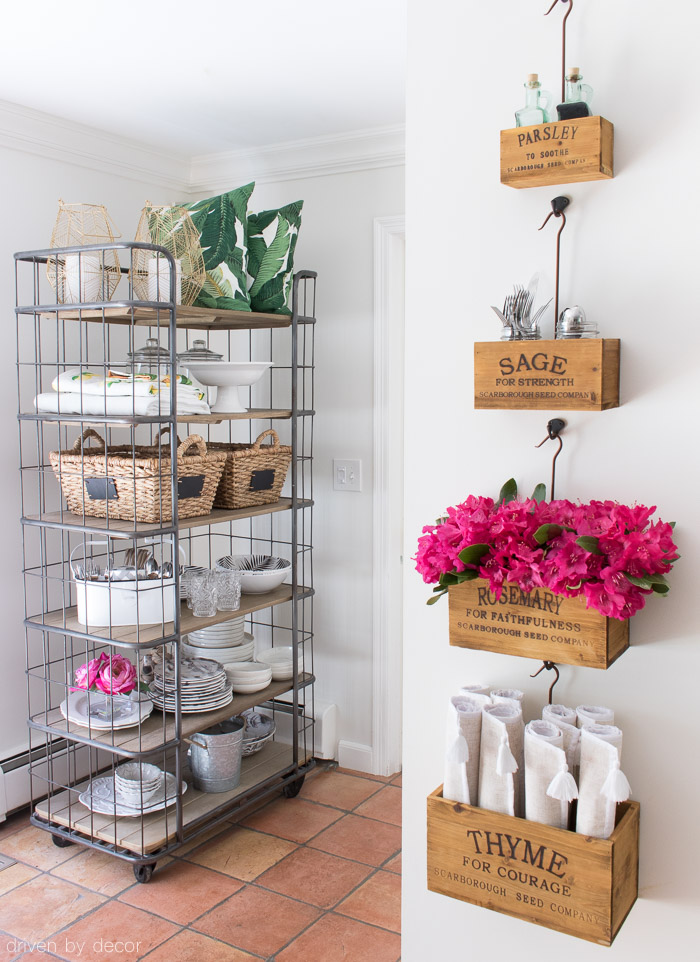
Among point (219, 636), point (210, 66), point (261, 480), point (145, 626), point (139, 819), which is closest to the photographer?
point (210, 66)

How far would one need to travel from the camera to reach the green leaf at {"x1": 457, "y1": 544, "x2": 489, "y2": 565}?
124cm

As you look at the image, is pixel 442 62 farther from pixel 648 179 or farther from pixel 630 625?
pixel 630 625

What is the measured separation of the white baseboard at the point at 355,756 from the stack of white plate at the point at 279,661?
1.18 ft

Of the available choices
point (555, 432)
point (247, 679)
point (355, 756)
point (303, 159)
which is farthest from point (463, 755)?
point (303, 159)

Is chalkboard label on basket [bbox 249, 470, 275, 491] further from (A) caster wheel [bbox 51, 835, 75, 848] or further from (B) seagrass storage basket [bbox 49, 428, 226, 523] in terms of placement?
(A) caster wheel [bbox 51, 835, 75, 848]

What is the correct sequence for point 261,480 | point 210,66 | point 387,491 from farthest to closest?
point 387,491
point 261,480
point 210,66

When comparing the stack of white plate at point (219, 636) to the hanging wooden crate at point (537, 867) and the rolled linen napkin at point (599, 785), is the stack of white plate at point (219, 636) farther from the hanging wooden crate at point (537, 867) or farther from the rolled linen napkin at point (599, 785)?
the rolled linen napkin at point (599, 785)

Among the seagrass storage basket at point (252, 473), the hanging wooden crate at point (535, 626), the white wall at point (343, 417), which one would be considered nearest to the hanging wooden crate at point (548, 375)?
the hanging wooden crate at point (535, 626)

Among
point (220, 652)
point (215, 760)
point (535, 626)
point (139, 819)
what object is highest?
point (535, 626)

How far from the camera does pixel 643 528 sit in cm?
122

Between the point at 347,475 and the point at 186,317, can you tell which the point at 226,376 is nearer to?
the point at 186,317

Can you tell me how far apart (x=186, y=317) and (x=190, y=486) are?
0.61 meters

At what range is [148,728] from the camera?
262 centimetres

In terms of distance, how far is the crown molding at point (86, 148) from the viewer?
2.80 metres
